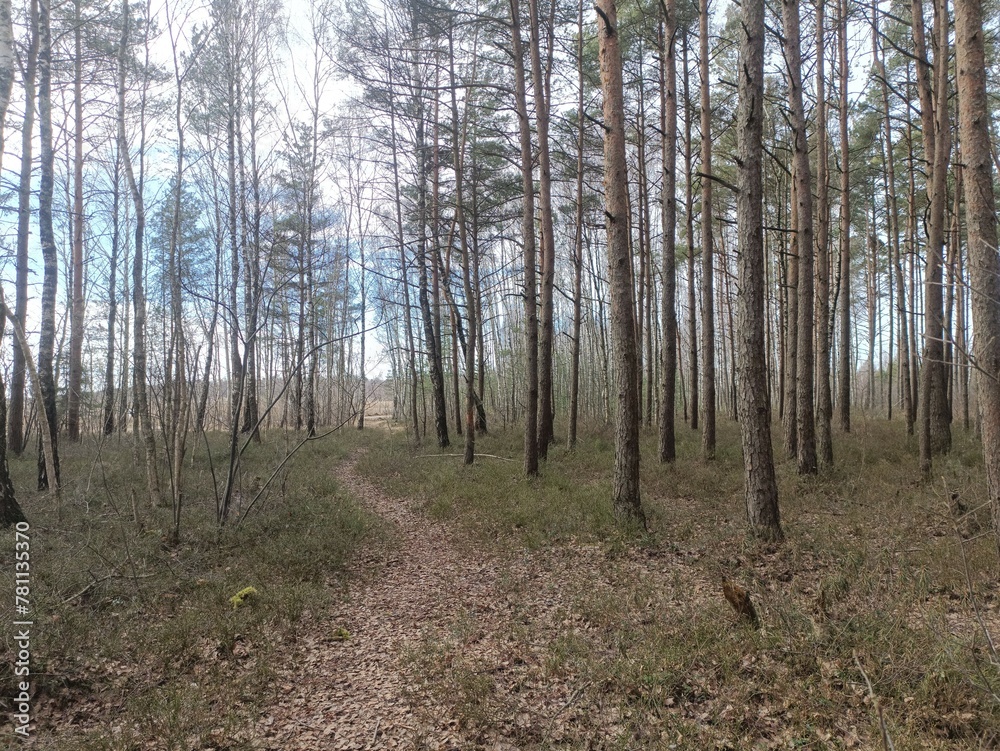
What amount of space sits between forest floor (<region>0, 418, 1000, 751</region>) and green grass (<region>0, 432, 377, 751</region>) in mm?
24

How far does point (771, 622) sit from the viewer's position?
378cm

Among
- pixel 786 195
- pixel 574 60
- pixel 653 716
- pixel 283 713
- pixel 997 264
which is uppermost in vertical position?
pixel 574 60

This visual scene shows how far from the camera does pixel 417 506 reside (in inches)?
360

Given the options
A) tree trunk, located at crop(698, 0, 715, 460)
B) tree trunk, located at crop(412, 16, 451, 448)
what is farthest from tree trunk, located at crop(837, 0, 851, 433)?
tree trunk, located at crop(412, 16, 451, 448)

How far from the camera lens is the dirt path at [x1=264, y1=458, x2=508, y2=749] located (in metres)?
3.24

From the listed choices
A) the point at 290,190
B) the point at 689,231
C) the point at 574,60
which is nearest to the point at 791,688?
the point at 689,231

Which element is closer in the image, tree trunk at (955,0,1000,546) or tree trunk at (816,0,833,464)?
tree trunk at (955,0,1000,546)

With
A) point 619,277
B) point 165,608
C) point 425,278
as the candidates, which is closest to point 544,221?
point 619,277

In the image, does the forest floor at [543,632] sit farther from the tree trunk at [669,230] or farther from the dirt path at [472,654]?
the tree trunk at [669,230]

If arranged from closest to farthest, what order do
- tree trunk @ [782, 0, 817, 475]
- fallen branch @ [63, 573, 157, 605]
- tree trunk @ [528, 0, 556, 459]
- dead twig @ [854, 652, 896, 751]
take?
dead twig @ [854, 652, 896, 751], fallen branch @ [63, 573, 157, 605], tree trunk @ [782, 0, 817, 475], tree trunk @ [528, 0, 556, 459]

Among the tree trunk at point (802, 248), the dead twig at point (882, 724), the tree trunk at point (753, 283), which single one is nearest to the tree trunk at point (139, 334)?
the tree trunk at point (753, 283)

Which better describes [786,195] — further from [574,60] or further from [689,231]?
[574,60]

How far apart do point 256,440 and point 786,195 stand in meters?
20.3

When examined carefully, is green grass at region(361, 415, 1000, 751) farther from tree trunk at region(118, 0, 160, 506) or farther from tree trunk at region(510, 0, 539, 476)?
tree trunk at region(118, 0, 160, 506)
